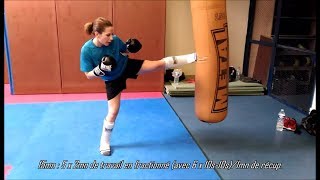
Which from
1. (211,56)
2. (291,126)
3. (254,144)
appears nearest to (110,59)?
(211,56)

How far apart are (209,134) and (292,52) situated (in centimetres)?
244

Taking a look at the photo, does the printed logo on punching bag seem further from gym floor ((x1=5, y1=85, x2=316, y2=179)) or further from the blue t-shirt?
the blue t-shirt

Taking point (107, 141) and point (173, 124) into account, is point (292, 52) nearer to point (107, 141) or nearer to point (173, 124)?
point (173, 124)


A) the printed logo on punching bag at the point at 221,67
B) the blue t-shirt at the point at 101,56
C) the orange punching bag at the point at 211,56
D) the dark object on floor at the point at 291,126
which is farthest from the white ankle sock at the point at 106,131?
the dark object on floor at the point at 291,126

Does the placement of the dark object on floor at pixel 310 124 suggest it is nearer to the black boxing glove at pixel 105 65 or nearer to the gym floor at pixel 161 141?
the gym floor at pixel 161 141

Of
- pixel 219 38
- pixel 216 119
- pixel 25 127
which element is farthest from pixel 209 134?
pixel 25 127

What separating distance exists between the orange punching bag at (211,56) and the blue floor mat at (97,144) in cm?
58

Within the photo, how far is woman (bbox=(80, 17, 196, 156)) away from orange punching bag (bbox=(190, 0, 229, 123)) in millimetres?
162

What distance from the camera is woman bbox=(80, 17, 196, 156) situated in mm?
2414

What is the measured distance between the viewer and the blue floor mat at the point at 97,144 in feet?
8.30

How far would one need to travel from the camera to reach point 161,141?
319cm

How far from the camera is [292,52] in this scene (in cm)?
480

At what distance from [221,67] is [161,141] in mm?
1201
